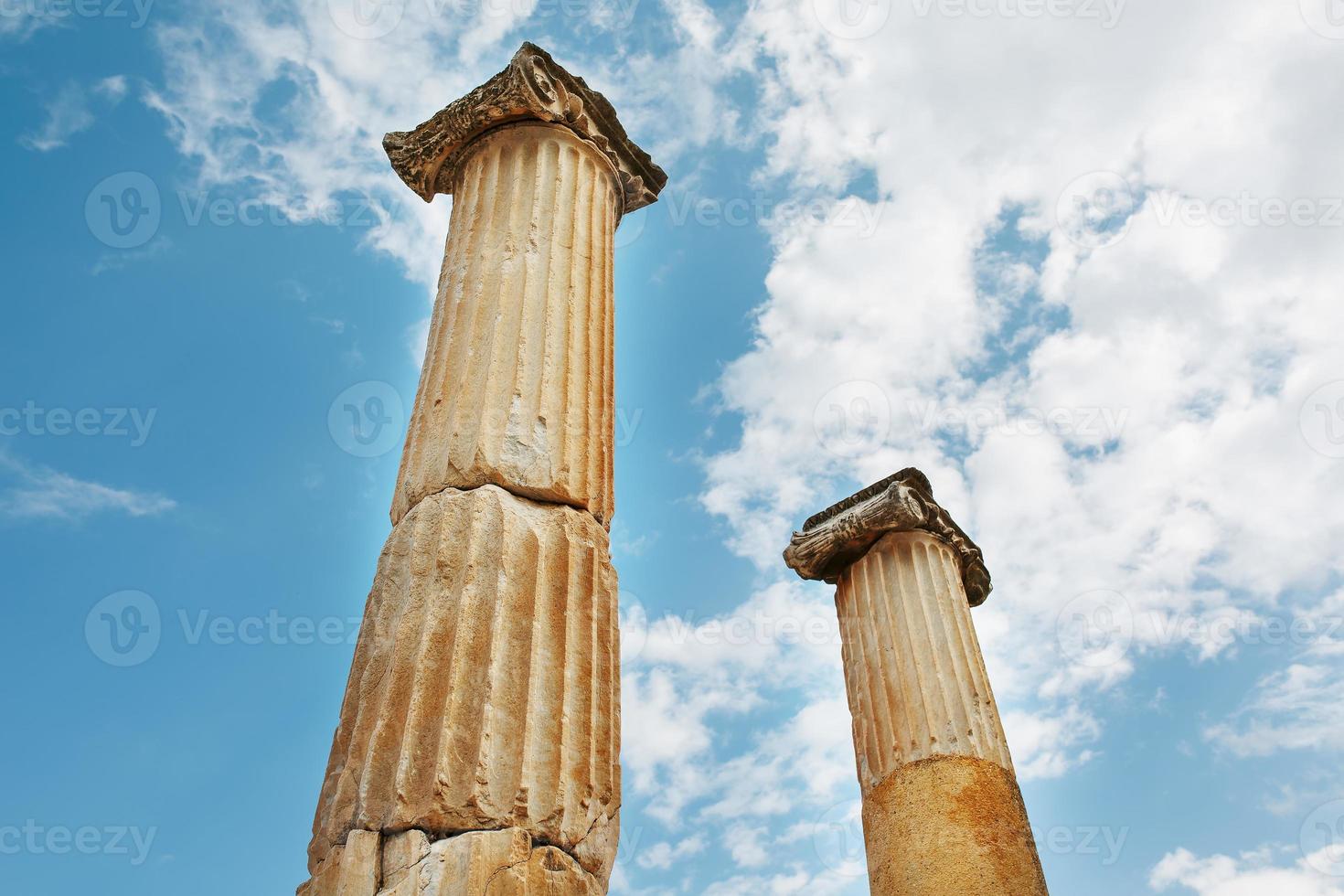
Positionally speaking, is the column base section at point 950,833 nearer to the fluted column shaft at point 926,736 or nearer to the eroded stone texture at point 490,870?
the fluted column shaft at point 926,736

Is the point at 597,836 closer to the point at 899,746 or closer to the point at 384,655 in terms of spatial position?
the point at 384,655

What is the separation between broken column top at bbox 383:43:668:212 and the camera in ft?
27.1

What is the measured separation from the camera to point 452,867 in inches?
183

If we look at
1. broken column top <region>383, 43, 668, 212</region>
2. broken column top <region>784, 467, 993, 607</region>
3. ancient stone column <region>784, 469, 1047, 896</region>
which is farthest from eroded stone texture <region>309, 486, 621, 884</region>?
broken column top <region>784, 467, 993, 607</region>

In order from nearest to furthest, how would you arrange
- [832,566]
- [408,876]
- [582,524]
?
[408,876] → [582,524] → [832,566]

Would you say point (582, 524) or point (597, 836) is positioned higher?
point (582, 524)

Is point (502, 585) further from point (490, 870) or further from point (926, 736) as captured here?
point (926, 736)

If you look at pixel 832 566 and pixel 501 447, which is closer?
pixel 501 447

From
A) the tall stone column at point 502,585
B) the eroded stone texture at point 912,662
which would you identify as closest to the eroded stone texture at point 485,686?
the tall stone column at point 502,585

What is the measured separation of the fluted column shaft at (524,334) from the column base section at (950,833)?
5.04 metres

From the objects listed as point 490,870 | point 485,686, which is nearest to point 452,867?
point 490,870

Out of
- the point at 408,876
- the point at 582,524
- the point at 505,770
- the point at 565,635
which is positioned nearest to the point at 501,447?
the point at 582,524

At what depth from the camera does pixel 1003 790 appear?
9.80 meters

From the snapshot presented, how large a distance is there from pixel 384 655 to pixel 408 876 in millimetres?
1279
